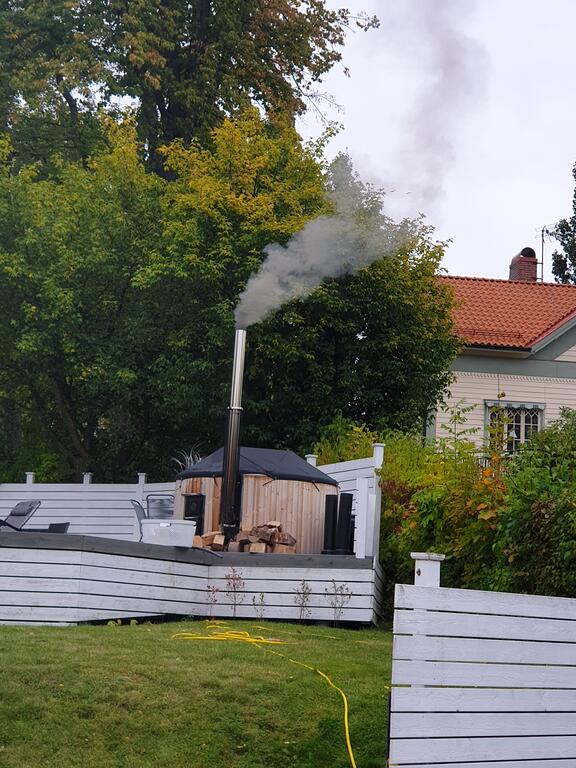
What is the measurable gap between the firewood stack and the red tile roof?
11804 mm

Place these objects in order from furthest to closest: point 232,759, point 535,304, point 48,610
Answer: point 535,304 → point 48,610 → point 232,759

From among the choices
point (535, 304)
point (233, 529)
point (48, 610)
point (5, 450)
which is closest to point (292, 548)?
point (233, 529)

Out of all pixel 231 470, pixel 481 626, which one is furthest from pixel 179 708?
pixel 231 470

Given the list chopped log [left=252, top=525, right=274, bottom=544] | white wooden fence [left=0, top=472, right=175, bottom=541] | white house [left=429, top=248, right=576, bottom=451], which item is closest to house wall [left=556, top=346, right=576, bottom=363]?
white house [left=429, top=248, right=576, bottom=451]

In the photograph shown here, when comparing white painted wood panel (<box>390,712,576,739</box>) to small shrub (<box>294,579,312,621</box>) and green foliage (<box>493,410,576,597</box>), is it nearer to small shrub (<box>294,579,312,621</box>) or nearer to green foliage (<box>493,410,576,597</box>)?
green foliage (<box>493,410,576,597</box>)

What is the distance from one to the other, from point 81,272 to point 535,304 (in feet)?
38.1

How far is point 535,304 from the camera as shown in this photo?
27.4 metres

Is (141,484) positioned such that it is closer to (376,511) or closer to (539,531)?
(376,511)

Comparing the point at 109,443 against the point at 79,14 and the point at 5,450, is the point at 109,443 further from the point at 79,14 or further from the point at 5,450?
the point at 79,14

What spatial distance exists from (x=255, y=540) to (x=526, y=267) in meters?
19.7

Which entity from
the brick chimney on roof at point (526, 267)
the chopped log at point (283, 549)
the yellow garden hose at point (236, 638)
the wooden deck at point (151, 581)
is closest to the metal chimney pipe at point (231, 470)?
the chopped log at point (283, 549)

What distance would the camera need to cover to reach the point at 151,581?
11.6m

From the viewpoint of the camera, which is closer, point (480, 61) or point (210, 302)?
point (480, 61)

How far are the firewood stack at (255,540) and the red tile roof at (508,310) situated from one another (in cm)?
1180
